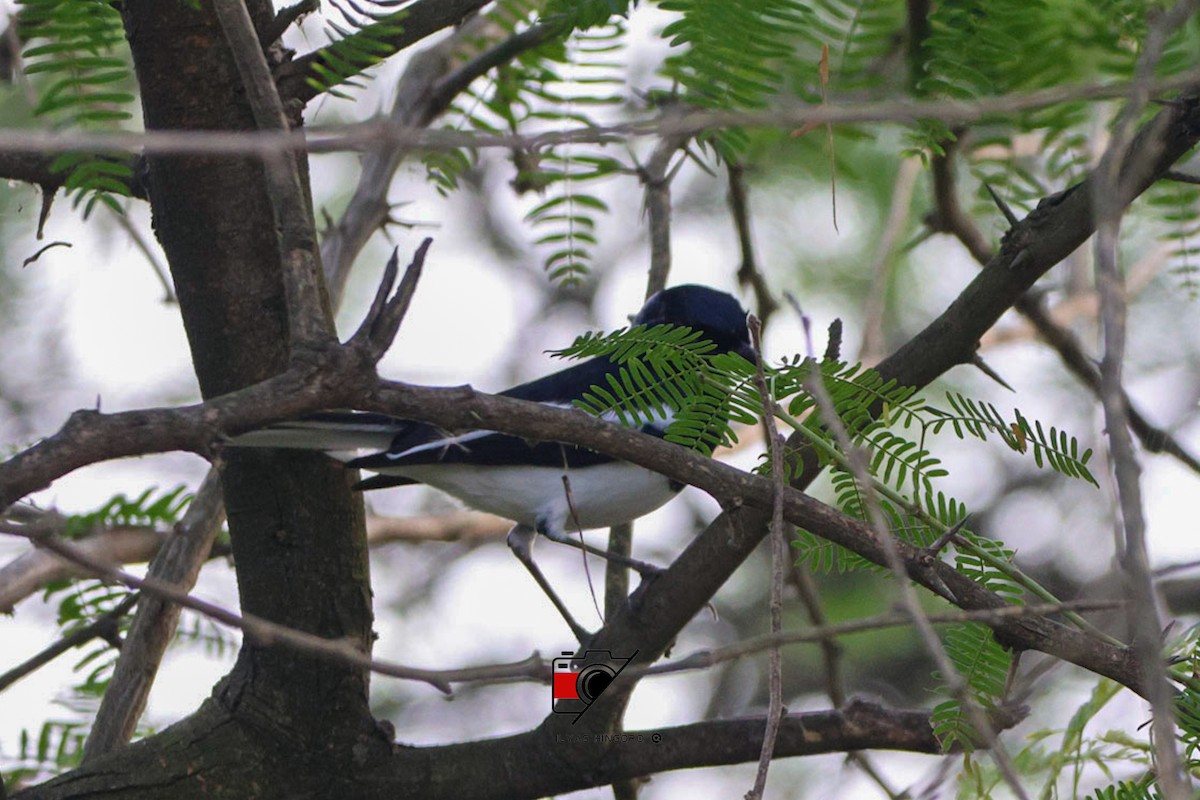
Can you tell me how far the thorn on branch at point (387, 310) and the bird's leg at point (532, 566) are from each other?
111 centimetres

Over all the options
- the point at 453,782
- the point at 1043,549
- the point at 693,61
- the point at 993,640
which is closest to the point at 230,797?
the point at 453,782

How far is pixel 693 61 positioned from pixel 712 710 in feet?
15.4

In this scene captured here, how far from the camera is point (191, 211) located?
2244mm

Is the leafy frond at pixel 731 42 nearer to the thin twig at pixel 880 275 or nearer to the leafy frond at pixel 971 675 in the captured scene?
the leafy frond at pixel 971 675

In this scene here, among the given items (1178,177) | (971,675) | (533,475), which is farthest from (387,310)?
(533,475)

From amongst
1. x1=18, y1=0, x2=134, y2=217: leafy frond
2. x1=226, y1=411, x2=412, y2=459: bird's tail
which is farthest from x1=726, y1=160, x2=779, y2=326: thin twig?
x1=18, y1=0, x2=134, y2=217: leafy frond

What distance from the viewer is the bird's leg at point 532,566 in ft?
8.42

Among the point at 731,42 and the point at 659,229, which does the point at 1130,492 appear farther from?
the point at 659,229

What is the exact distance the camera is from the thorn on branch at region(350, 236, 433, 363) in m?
1.55

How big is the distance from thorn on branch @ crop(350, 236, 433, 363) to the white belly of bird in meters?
1.69

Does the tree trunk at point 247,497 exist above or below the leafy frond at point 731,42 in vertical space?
below

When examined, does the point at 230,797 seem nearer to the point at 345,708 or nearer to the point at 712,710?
the point at 345,708

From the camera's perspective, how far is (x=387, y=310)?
1586 mm

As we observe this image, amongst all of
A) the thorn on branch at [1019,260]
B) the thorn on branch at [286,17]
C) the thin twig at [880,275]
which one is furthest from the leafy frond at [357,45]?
the thin twig at [880,275]
